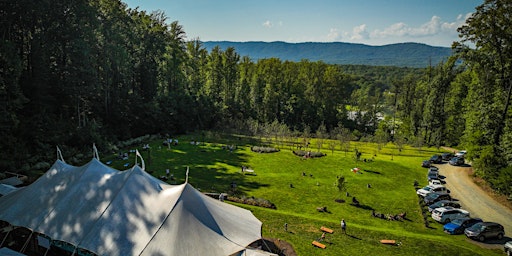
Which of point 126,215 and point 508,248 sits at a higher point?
point 126,215

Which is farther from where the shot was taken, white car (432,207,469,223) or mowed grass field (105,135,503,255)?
white car (432,207,469,223)

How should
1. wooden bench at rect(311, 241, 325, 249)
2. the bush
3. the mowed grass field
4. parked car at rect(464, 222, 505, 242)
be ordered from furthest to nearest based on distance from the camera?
the bush < parked car at rect(464, 222, 505, 242) < the mowed grass field < wooden bench at rect(311, 241, 325, 249)

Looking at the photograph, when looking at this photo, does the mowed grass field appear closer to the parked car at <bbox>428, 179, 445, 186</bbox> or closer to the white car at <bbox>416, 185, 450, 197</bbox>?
the white car at <bbox>416, 185, 450, 197</bbox>

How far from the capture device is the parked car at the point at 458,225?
24.4 m

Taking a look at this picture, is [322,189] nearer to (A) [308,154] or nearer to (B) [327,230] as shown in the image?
(B) [327,230]

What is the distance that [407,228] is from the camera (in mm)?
25219

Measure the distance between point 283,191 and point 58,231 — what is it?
809 inches

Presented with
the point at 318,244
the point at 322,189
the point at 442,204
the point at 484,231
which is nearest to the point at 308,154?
the point at 322,189

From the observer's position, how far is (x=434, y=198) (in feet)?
99.9

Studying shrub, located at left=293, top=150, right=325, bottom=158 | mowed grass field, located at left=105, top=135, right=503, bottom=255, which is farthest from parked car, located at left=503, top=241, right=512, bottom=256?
shrub, located at left=293, top=150, right=325, bottom=158

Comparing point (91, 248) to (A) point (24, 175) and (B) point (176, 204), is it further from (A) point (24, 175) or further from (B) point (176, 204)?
(A) point (24, 175)

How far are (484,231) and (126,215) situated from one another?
24310 millimetres

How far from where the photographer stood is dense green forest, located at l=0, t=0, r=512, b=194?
34.9 metres

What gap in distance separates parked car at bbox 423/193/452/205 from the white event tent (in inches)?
858
